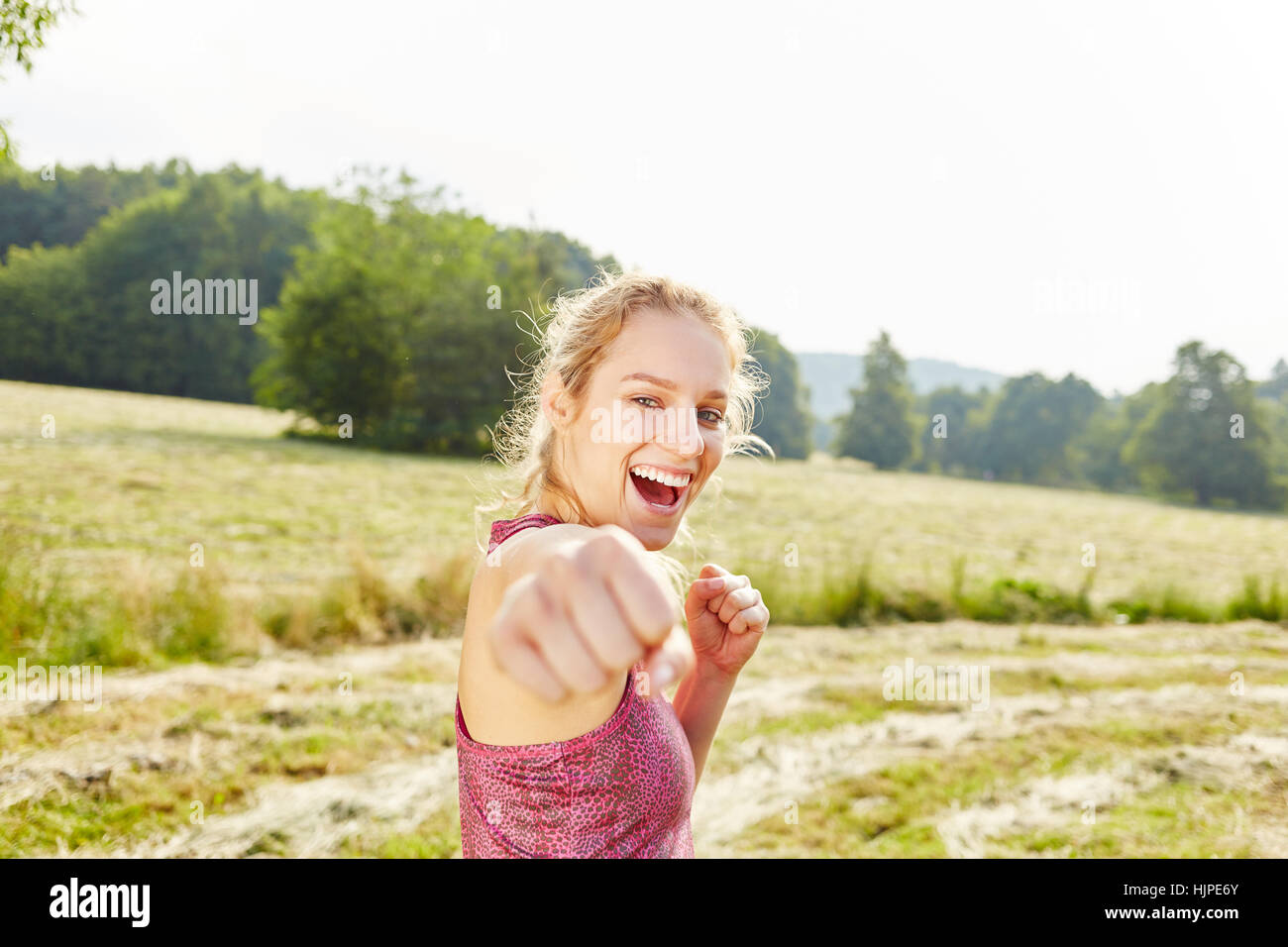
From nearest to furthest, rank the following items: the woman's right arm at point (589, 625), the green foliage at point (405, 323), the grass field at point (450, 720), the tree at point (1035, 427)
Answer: the woman's right arm at point (589, 625)
the grass field at point (450, 720)
the green foliage at point (405, 323)
the tree at point (1035, 427)

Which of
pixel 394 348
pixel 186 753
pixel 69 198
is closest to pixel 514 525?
pixel 186 753

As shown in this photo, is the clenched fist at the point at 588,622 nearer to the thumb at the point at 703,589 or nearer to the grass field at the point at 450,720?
the thumb at the point at 703,589

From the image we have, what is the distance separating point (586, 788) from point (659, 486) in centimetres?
59

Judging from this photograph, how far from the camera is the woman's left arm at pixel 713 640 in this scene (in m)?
1.91

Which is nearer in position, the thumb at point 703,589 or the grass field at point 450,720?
the thumb at point 703,589

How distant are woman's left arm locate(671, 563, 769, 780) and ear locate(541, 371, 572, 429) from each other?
0.49 m

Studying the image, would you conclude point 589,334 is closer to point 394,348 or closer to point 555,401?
point 555,401

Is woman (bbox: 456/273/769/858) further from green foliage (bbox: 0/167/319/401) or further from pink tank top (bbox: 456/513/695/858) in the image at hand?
green foliage (bbox: 0/167/319/401)

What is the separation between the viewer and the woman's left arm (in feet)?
6.27

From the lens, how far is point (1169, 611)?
41.3 ft

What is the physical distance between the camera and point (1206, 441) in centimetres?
5816

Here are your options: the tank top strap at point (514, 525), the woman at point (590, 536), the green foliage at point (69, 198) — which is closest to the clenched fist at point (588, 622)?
the woman at point (590, 536)

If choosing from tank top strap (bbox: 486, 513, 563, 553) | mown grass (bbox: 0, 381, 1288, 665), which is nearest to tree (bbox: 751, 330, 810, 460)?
mown grass (bbox: 0, 381, 1288, 665)
